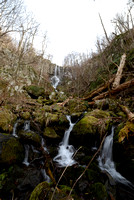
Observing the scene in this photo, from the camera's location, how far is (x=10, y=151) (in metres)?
3.82

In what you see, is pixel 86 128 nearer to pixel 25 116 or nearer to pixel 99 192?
pixel 99 192

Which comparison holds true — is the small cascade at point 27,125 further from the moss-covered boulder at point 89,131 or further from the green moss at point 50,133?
the moss-covered boulder at point 89,131

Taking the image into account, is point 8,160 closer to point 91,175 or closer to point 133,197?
point 91,175

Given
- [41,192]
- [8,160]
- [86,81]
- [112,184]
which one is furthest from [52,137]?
[86,81]

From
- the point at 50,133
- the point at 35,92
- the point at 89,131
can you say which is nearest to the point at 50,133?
the point at 50,133

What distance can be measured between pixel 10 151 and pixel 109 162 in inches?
162

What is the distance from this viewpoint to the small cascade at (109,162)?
3777 mm

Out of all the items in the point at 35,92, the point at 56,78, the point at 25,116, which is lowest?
the point at 25,116

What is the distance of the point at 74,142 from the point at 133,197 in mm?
3147

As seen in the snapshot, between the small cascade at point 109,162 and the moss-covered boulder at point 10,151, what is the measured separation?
11.4 ft

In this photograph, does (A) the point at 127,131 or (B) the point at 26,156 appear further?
(B) the point at 26,156

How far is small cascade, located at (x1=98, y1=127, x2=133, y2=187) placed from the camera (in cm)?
378

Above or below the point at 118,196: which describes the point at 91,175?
above

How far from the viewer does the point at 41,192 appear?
1.92 metres
